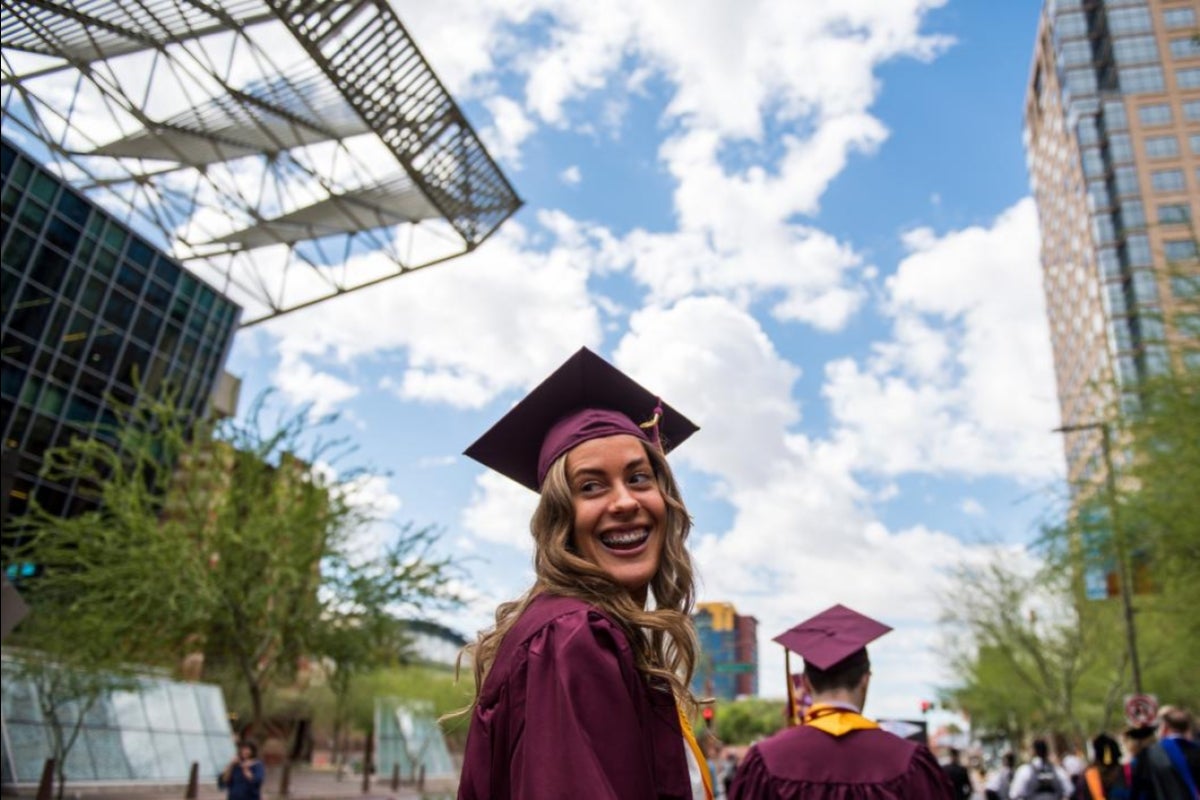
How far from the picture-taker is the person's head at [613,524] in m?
1.88

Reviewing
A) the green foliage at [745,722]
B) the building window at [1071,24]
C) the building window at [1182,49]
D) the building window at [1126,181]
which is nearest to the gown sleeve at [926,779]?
the building window at [1126,181]

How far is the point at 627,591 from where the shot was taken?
1.90 m

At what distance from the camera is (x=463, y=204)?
2778 centimetres

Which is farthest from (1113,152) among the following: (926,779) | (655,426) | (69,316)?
(655,426)

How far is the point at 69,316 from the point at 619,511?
36.9 m

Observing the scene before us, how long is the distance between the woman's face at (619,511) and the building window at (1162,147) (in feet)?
304

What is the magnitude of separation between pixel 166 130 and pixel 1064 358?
90174mm

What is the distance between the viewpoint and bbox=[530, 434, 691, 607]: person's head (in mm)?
1883

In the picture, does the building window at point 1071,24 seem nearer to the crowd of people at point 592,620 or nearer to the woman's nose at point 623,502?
the crowd of people at point 592,620

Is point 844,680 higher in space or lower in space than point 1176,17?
lower

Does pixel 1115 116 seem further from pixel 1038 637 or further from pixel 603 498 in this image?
pixel 603 498

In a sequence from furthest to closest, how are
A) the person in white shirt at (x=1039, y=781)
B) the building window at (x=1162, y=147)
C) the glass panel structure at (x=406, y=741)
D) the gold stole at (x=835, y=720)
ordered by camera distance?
1. the building window at (x=1162, y=147)
2. the glass panel structure at (x=406, y=741)
3. the person in white shirt at (x=1039, y=781)
4. the gold stole at (x=835, y=720)

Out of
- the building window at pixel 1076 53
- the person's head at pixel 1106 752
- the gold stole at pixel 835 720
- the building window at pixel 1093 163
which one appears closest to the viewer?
the gold stole at pixel 835 720

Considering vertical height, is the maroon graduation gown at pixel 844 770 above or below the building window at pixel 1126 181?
below
